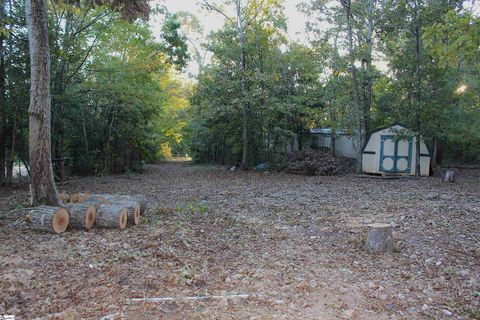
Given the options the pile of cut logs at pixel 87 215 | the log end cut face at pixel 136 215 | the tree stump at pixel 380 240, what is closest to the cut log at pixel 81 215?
the pile of cut logs at pixel 87 215

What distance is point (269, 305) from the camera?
330 cm

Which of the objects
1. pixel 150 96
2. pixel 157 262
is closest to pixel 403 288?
pixel 157 262

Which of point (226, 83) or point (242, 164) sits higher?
point (226, 83)

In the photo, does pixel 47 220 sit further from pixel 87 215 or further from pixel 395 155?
pixel 395 155

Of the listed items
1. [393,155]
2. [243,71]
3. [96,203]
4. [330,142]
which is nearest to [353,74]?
[393,155]

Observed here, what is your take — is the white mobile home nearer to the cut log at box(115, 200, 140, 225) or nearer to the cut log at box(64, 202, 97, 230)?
the cut log at box(115, 200, 140, 225)

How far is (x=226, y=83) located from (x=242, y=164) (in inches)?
162

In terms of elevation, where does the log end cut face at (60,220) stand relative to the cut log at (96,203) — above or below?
below

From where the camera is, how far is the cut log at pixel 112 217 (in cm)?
576

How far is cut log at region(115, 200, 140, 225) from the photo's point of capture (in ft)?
19.8

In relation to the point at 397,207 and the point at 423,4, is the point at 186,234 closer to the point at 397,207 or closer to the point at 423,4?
the point at 397,207

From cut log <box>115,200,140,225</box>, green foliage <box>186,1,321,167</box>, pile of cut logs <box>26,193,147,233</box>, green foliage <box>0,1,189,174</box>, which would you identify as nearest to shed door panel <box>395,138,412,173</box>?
green foliage <box>186,1,321,167</box>

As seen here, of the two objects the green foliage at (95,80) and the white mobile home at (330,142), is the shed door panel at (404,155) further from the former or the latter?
the green foliage at (95,80)

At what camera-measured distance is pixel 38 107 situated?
614 centimetres
